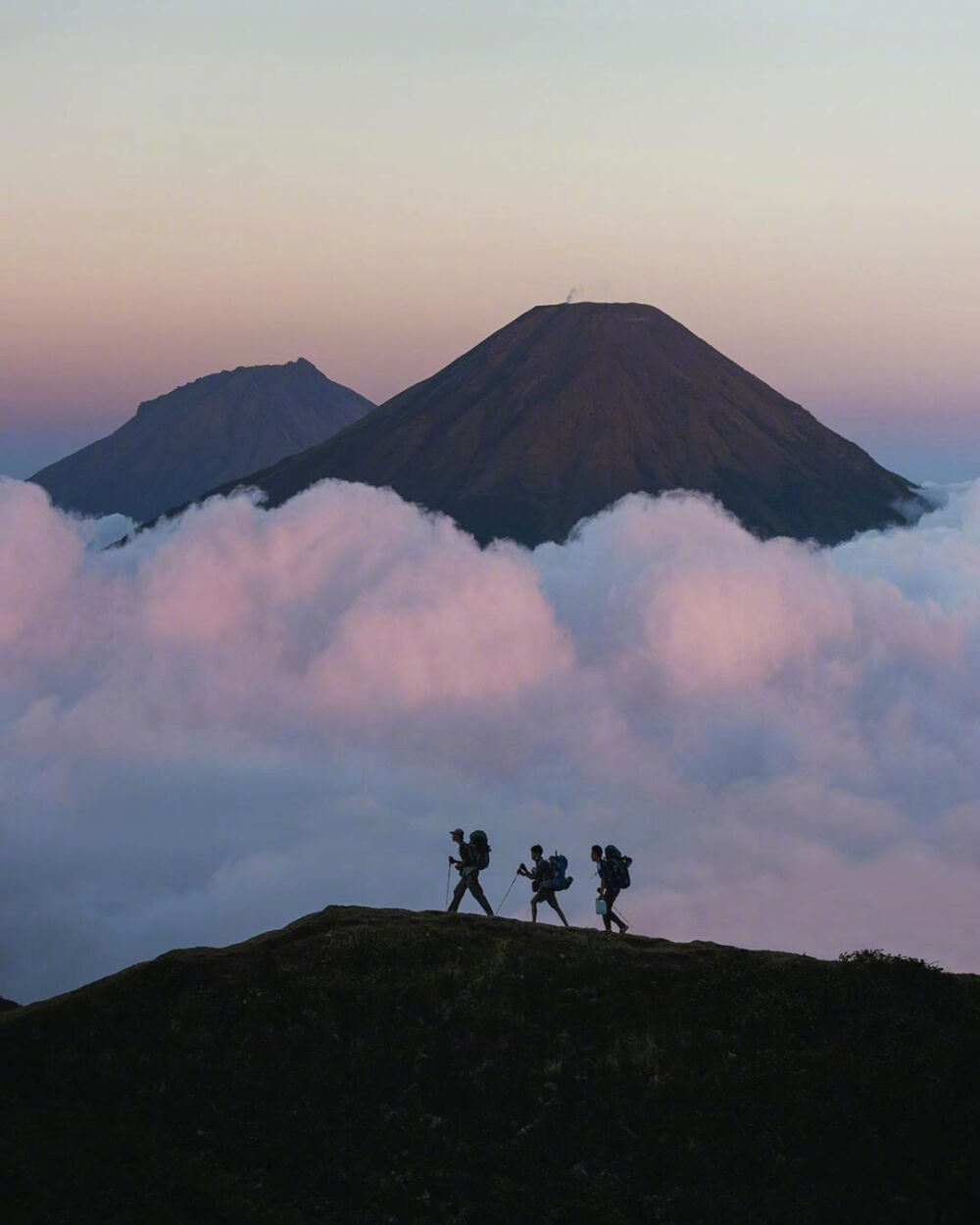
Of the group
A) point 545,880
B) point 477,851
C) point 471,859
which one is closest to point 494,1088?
point 545,880

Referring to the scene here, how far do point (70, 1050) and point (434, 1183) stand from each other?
8273mm

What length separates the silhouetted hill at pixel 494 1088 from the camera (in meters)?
24.2

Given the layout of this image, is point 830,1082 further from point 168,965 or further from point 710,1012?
point 168,965

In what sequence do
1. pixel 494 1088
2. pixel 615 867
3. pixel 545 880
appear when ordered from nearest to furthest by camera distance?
pixel 494 1088 < pixel 545 880 < pixel 615 867

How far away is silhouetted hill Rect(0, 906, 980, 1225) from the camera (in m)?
24.2

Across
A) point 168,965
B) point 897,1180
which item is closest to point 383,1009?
point 168,965

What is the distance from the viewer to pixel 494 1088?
2730 cm

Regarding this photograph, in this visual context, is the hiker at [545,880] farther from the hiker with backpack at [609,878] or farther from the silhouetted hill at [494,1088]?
the silhouetted hill at [494,1088]

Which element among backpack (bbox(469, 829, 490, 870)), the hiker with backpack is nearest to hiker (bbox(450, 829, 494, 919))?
backpack (bbox(469, 829, 490, 870))

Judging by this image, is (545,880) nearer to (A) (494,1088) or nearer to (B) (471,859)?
(B) (471,859)

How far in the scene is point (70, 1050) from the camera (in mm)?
27875

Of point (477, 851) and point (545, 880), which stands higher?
point (477, 851)

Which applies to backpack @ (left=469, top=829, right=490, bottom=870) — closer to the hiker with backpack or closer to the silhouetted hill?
the hiker with backpack

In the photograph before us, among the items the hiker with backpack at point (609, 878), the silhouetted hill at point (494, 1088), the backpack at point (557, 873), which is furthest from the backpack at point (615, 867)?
the silhouetted hill at point (494, 1088)
